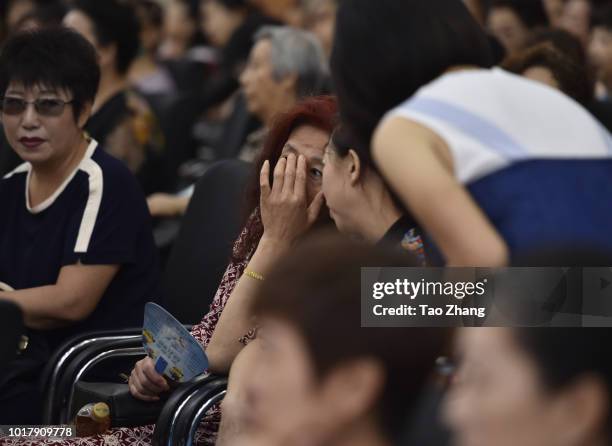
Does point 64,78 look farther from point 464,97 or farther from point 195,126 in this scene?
point 195,126

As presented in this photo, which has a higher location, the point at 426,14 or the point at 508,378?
the point at 426,14

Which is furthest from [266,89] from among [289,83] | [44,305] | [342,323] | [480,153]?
[342,323]

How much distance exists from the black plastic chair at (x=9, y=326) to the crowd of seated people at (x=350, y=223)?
384 mm

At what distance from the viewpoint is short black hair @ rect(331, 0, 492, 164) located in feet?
6.61

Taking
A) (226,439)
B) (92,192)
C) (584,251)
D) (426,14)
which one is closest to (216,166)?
(92,192)

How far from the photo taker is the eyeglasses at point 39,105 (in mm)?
3316

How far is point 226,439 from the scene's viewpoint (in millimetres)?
2477

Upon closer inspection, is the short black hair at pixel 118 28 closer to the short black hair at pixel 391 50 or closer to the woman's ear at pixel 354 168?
the woman's ear at pixel 354 168

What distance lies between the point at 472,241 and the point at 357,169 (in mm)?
566

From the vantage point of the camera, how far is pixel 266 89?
5.30 metres

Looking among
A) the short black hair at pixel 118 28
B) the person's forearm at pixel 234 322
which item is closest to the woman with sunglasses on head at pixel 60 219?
the person's forearm at pixel 234 322

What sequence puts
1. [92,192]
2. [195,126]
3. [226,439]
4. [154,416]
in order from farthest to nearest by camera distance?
[195,126] < [92,192] < [154,416] < [226,439]

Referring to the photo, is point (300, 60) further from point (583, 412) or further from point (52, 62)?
point (583, 412)

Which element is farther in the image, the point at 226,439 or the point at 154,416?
the point at 154,416
